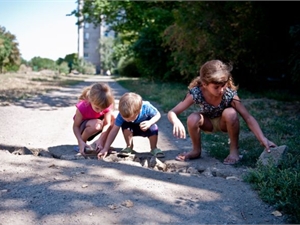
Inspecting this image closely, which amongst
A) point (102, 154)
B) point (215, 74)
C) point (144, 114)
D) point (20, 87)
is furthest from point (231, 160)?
point (20, 87)

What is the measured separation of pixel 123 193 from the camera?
2.46m

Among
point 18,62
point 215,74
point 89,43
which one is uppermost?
point 89,43

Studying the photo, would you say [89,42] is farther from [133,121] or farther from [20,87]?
[133,121]

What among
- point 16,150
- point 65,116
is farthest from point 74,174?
point 65,116

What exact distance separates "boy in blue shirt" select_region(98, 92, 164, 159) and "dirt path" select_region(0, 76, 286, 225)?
14 centimetres

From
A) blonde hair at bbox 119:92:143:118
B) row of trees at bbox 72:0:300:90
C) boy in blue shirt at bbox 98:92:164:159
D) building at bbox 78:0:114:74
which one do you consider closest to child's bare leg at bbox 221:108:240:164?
boy in blue shirt at bbox 98:92:164:159

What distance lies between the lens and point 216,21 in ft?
33.2

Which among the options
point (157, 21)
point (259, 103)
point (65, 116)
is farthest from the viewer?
point (157, 21)

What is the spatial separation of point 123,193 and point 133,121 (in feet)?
4.76

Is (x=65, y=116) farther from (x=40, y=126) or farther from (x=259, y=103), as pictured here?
(x=259, y=103)

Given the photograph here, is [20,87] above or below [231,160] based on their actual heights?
above

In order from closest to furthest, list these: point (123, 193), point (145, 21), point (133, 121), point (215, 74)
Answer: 1. point (123, 193)
2. point (215, 74)
3. point (133, 121)
4. point (145, 21)

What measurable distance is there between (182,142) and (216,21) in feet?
21.0

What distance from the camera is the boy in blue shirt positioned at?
140 inches
